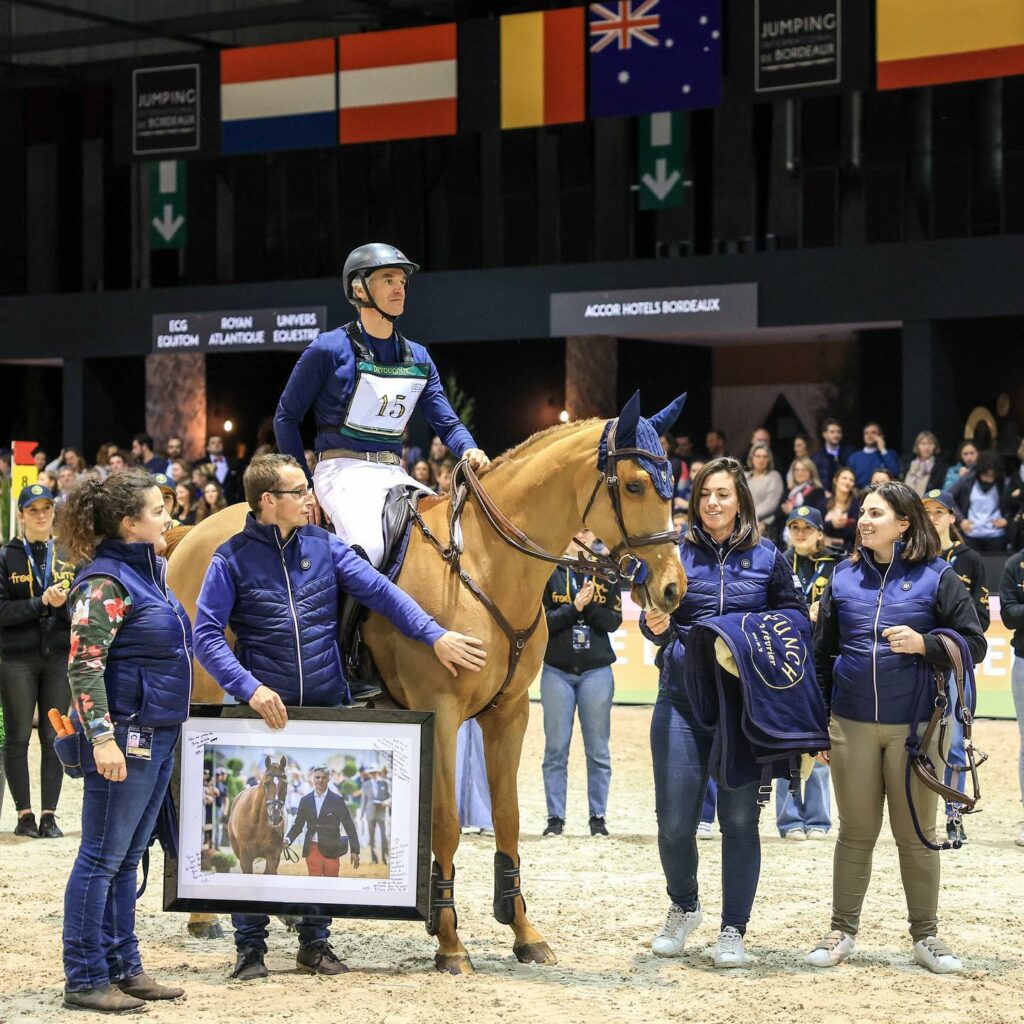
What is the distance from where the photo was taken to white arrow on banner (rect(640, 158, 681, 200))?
2239 centimetres

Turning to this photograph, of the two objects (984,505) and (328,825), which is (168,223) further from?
(328,825)

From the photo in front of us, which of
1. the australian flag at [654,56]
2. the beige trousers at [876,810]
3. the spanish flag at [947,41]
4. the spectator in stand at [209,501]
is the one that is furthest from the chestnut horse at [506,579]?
the australian flag at [654,56]

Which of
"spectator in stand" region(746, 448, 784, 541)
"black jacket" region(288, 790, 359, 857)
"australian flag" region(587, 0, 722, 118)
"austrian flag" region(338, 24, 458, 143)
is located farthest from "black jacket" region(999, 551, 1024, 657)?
"austrian flag" region(338, 24, 458, 143)

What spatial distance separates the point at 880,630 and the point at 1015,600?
3573mm

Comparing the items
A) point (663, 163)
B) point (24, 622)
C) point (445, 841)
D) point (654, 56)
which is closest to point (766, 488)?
point (654, 56)

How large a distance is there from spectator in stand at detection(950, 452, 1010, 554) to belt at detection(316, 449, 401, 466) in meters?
11.1

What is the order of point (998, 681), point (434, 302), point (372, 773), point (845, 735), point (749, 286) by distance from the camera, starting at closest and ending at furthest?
point (372, 773) → point (845, 735) → point (998, 681) → point (749, 286) → point (434, 302)

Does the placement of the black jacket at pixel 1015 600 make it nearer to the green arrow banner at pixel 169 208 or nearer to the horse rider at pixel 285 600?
the horse rider at pixel 285 600

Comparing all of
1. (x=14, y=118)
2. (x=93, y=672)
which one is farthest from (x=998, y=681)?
(x=14, y=118)

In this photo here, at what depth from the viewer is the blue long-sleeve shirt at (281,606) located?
5.68 metres

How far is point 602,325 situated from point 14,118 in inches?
512

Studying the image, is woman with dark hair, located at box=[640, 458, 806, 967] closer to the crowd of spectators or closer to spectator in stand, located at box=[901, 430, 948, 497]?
the crowd of spectators

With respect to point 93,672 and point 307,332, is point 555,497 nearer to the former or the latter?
point 93,672

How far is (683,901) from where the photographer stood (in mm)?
6293
